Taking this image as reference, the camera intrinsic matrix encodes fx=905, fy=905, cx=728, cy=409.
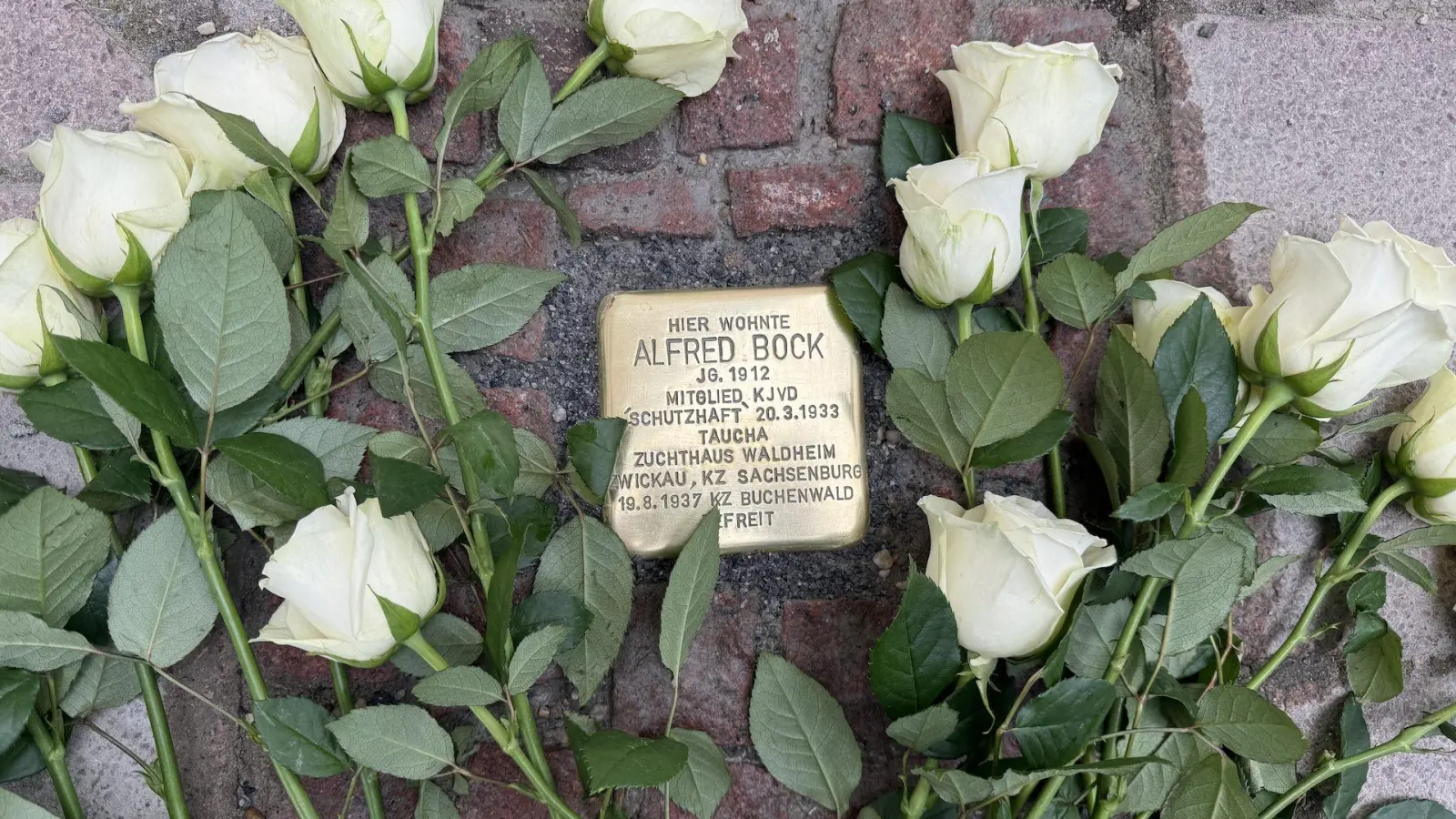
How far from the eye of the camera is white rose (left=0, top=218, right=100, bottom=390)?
2.21 ft

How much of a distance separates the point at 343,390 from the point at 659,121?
1.23 feet

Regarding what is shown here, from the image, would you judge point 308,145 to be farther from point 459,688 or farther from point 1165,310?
point 1165,310

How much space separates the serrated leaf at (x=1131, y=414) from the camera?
2.30 feet

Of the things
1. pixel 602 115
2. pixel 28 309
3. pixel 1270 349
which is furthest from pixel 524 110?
pixel 1270 349

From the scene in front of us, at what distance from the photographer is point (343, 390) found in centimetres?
82

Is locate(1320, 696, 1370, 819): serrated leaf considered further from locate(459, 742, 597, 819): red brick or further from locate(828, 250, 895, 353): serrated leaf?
locate(459, 742, 597, 819): red brick

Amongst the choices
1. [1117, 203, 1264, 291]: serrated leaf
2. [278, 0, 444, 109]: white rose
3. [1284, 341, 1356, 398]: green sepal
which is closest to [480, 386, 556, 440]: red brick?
[278, 0, 444, 109]: white rose

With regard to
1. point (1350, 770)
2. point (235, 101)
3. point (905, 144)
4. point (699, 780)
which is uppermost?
point (235, 101)

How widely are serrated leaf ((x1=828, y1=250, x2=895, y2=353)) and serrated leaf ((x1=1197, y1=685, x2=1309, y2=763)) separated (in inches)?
15.0

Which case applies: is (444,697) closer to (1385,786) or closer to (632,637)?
(632,637)

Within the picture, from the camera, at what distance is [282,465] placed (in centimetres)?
64

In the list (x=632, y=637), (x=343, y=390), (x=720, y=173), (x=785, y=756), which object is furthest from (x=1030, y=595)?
(x=343, y=390)

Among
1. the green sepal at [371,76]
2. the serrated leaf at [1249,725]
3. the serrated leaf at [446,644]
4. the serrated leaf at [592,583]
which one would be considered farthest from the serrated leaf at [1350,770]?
the green sepal at [371,76]

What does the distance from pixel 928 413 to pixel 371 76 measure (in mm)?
511
